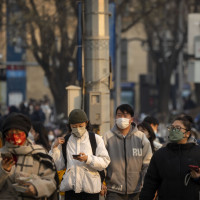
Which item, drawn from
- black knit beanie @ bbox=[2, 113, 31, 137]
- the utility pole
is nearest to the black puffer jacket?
black knit beanie @ bbox=[2, 113, 31, 137]

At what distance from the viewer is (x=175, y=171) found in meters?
6.22

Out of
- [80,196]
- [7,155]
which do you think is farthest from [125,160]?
[7,155]

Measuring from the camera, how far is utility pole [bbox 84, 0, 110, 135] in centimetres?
1102

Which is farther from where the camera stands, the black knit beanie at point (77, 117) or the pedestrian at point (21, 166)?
the black knit beanie at point (77, 117)

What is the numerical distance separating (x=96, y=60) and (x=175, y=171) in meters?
5.02

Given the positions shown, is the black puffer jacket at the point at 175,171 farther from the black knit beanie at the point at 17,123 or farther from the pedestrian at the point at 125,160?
the pedestrian at the point at 125,160

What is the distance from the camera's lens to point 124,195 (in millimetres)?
8164

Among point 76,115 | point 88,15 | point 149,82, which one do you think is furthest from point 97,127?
point 149,82

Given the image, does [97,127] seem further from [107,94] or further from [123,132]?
[123,132]

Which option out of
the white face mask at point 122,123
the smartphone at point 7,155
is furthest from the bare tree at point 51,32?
the smartphone at point 7,155

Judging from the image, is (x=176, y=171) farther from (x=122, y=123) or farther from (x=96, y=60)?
A: (x=96, y=60)

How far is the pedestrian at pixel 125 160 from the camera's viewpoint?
26.8ft

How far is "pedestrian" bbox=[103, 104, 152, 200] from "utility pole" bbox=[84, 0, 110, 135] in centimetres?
270

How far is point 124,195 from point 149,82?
167 ft
